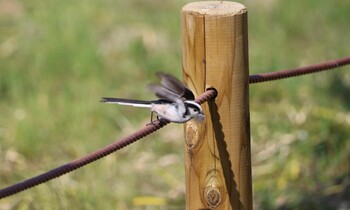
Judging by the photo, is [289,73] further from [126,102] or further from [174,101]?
[126,102]

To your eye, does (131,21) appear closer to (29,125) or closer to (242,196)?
(29,125)

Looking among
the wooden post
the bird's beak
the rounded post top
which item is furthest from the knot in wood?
the rounded post top

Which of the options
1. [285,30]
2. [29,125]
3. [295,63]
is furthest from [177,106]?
[285,30]

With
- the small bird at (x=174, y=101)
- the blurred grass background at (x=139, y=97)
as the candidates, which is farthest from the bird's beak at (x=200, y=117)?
the blurred grass background at (x=139, y=97)

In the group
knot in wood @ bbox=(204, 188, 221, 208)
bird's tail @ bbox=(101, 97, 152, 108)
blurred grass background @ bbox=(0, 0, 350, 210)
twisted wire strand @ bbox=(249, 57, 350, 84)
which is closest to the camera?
bird's tail @ bbox=(101, 97, 152, 108)

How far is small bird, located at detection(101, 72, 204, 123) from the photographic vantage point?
2.20 metres

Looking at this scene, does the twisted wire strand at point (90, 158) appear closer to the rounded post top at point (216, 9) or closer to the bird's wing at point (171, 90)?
the bird's wing at point (171, 90)

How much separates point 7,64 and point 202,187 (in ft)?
9.94

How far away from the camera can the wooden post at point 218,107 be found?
2301mm

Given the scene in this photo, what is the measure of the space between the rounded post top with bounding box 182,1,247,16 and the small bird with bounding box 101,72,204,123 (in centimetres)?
22

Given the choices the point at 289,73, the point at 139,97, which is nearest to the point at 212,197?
the point at 289,73

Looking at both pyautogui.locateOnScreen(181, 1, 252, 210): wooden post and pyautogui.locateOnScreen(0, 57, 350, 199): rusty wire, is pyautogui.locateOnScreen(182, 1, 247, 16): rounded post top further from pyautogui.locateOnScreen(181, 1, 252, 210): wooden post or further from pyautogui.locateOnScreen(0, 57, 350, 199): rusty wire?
pyautogui.locateOnScreen(0, 57, 350, 199): rusty wire

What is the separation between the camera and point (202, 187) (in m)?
2.41

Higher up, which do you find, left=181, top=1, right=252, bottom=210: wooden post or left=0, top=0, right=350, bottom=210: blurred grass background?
left=181, top=1, right=252, bottom=210: wooden post
